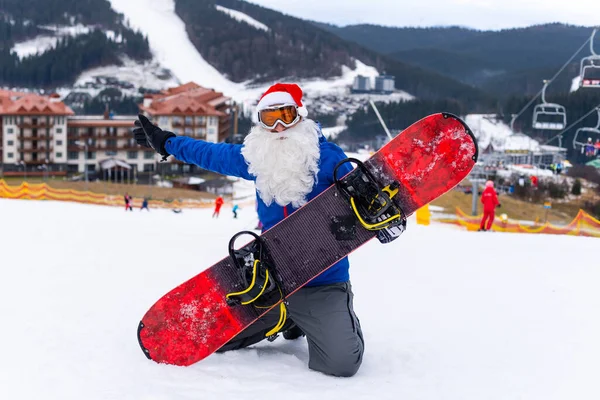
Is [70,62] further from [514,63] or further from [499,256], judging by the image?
[499,256]

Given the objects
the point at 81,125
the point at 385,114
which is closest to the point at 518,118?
the point at 385,114

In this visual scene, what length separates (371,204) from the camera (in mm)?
2914

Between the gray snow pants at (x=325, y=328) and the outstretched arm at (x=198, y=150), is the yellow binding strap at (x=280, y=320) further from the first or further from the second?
the outstretched arm at (x=198, y=150)

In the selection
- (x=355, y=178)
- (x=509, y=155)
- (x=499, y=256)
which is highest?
(x=355, y=178)

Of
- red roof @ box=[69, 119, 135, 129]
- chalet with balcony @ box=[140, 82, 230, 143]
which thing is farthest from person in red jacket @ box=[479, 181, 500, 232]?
red roof @ box=[69, 119, 135, 129]

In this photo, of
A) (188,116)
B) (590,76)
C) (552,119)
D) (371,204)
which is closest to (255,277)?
(371,204)

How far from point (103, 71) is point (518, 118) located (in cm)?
7051

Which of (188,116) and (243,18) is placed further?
(243,18)

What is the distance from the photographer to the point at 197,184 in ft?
165

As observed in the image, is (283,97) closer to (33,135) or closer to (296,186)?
(296,186)

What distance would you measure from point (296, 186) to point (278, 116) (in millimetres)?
362

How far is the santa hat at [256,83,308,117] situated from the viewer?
9.79ft

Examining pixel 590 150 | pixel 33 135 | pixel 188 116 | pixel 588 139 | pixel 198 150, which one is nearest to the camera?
pixel 198 150

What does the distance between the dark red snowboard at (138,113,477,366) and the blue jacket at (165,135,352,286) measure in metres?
0.07
